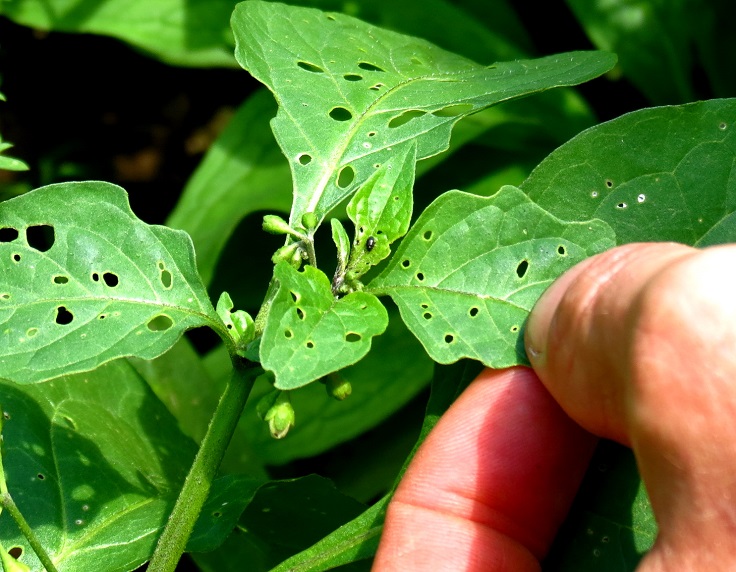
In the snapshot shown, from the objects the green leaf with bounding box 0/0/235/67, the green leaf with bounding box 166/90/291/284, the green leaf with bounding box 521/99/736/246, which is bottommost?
the green leaf with bounding box 166/90/291/284

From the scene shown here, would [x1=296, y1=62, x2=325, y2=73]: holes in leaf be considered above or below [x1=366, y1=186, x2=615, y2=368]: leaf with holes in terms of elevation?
above

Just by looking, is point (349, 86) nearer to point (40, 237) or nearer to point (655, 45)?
point (655, 45)

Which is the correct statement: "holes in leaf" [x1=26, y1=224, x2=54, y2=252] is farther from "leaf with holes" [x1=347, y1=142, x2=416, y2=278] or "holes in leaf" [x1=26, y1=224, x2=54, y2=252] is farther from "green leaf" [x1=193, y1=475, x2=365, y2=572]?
"leaf with holes" [x1=347, y1=142, x2=416, y2=278]

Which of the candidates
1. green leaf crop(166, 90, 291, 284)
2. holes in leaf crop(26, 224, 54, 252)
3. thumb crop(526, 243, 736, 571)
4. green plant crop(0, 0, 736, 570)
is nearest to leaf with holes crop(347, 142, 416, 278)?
green plant crop(0, 0, 736, 570)

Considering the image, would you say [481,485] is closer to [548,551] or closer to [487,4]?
[548,551]

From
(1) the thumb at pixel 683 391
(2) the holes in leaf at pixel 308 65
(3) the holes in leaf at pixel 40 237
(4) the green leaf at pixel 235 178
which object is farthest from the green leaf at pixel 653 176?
(3) the holes in leaf at pixel 40 237

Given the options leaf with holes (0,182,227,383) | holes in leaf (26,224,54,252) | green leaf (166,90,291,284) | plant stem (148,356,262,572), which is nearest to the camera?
leaf with holes (0,182,227,383)
